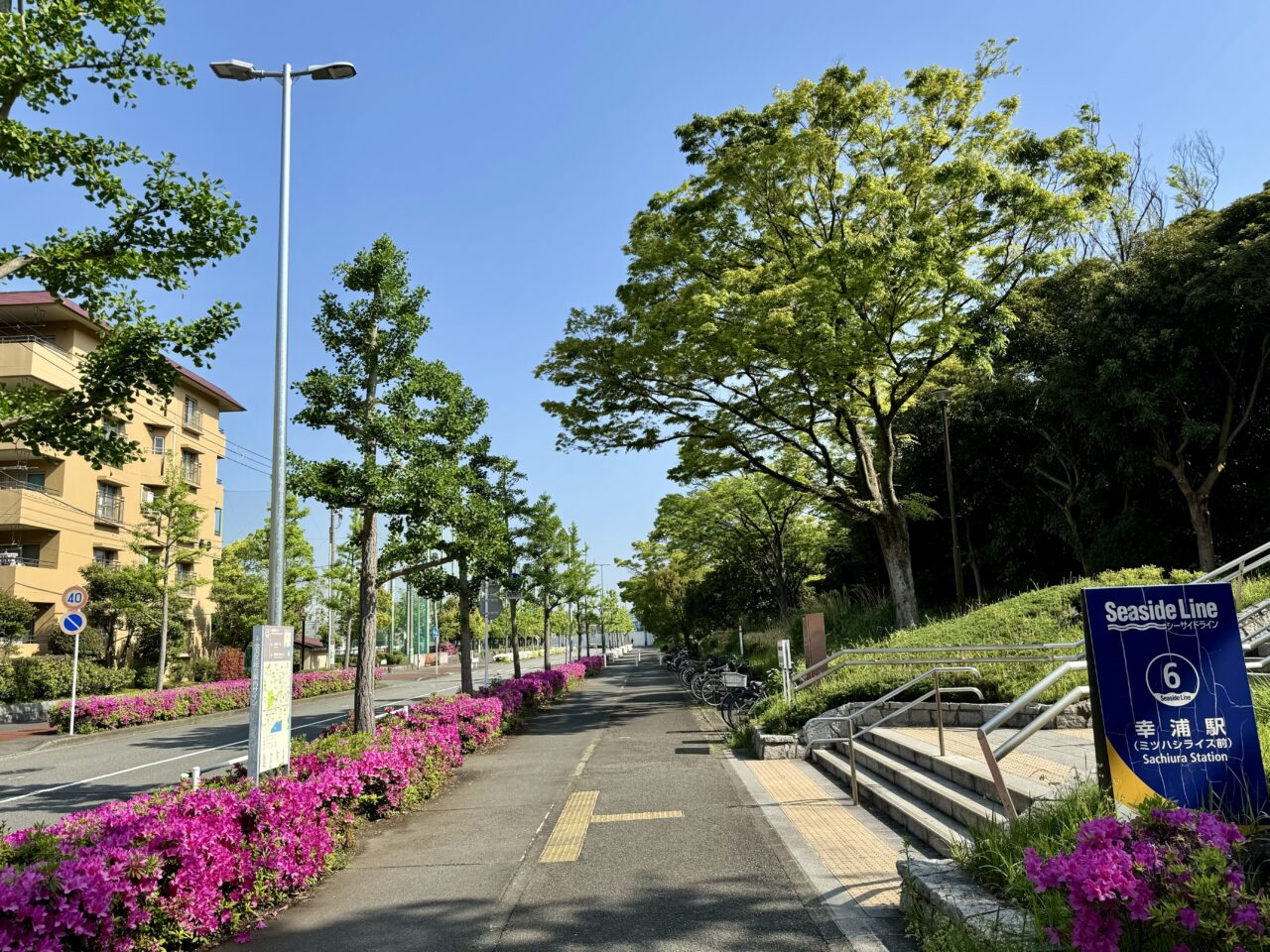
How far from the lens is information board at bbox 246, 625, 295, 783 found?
22.8 ft

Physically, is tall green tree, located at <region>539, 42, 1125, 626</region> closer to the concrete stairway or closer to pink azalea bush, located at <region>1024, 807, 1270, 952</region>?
the concrete stairway

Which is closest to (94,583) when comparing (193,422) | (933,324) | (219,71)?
(193,422)

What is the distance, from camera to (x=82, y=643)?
28125mm

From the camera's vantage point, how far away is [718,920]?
4.80 metres

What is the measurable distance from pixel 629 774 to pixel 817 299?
355 inches

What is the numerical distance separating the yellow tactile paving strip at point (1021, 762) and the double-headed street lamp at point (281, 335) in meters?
7.05

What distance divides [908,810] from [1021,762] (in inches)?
45.5

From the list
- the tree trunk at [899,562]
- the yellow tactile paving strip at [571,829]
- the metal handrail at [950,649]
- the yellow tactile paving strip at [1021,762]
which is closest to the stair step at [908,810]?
the yellow tactile paving strip at [1021,762]

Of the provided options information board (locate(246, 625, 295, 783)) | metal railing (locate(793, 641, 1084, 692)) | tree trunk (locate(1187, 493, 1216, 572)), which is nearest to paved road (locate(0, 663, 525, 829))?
information board (locate(246, 625, 295, 783))

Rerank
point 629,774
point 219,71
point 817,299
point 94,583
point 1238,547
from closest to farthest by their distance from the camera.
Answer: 1. point 219,71
2. point 629,774
3. point 817,299
4. point 1238,547
5. point 94,583

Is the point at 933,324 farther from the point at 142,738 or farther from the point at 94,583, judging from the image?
the point at 94,583

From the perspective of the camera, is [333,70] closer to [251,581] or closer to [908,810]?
[908,810]

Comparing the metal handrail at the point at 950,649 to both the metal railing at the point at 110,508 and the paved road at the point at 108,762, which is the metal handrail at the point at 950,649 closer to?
the paved road at the point at 108,762

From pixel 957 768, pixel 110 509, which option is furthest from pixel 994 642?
pixel 110 509
